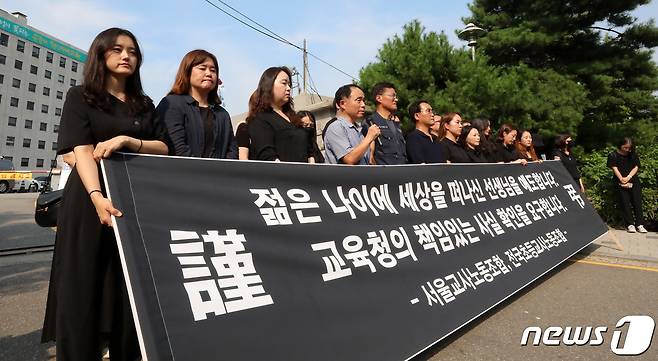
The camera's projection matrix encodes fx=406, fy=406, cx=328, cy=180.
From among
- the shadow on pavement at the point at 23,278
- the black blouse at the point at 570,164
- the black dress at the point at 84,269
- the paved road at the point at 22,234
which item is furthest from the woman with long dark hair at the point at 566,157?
the paved road at the point at 22,234

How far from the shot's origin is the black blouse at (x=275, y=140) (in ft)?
8.96

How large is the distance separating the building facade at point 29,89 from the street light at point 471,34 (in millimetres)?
46249

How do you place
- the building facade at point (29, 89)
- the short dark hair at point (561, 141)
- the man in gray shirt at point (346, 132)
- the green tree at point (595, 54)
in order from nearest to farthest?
the man in gray shirt at point (346, 132), the short dark hair at point (561, 141), the green tree at point (595, 54), the building facade at point (29, 89)

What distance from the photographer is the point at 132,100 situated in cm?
195

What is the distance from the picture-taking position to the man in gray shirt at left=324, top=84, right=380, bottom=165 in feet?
10.1

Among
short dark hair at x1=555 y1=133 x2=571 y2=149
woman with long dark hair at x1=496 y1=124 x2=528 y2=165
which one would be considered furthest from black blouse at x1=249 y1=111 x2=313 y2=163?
short dark hair at x1=555 y1=133 x2=571 y2=149

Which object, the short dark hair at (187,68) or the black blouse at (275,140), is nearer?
the short dark hair at (187,68)

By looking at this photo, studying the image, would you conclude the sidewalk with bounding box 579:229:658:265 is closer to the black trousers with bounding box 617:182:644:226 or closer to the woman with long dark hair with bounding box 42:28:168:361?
the black trousers with bounding box 617:182:644:226

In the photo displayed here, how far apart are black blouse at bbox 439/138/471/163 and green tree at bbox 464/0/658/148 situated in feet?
27.6

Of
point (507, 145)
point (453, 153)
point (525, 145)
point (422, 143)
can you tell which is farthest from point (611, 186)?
point (422, 143)

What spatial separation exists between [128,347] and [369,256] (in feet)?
4.05

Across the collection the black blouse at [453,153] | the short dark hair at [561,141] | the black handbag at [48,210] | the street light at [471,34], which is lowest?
the short dark hair at [561,141]

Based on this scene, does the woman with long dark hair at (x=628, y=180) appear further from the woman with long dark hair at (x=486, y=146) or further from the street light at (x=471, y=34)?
the street light at (x=471, y=34)

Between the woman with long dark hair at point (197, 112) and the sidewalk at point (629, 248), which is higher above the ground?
the woman with long dark hair at point (197, 112)
